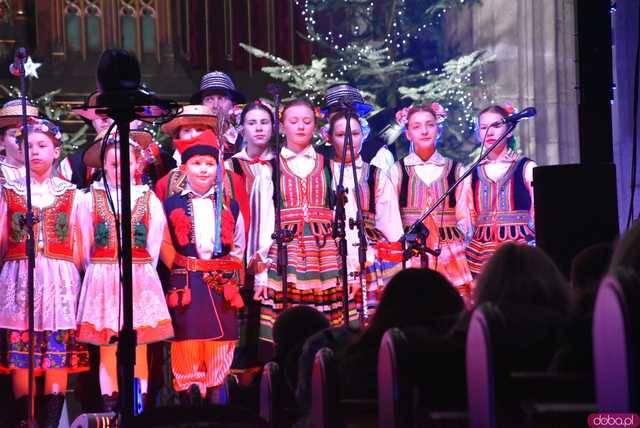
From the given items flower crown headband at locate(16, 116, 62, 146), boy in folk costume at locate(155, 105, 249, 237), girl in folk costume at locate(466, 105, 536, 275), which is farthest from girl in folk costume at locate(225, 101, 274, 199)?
girl in folk costume at locate(466, 105, 536, 275)

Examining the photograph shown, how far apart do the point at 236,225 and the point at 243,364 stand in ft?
3.58

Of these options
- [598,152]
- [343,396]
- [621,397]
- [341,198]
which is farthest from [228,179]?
[621,397]

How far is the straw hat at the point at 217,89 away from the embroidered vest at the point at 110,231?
144 cm

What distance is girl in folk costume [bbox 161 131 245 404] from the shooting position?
22.4 ft

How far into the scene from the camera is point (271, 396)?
12.7 feet

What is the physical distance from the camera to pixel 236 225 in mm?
7137

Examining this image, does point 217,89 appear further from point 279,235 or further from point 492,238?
point 492,238

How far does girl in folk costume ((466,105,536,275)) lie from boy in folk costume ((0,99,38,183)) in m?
3.10

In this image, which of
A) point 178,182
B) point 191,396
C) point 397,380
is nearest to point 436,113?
point 178,182

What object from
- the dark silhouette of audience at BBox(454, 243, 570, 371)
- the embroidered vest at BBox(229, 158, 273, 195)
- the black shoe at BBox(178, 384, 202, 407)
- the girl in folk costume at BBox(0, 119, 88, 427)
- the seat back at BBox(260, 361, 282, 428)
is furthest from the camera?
the embroidered vest at BBox(229, 158, 273, 195)

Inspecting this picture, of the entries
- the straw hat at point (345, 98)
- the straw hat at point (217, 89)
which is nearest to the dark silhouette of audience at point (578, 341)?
the straw hat at point (345, 98)

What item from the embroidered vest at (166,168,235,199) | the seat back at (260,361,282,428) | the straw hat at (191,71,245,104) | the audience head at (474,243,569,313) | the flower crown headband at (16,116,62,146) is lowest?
the seat back at (260,361,282,428)

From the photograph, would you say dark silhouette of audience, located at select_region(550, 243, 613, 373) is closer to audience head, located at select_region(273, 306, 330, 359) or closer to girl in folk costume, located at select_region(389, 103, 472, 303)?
audience head, located at select_region(273, 306, 330, 359)

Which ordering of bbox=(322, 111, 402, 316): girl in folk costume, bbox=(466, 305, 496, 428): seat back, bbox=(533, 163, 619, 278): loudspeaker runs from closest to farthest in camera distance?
1. bbox=(466, 305, 496, 428): seat back
2. bbox=(533, 163, 619, 278): loudspeaker
3. bbox=(322, 111, 402, 316): girl in folk costume
